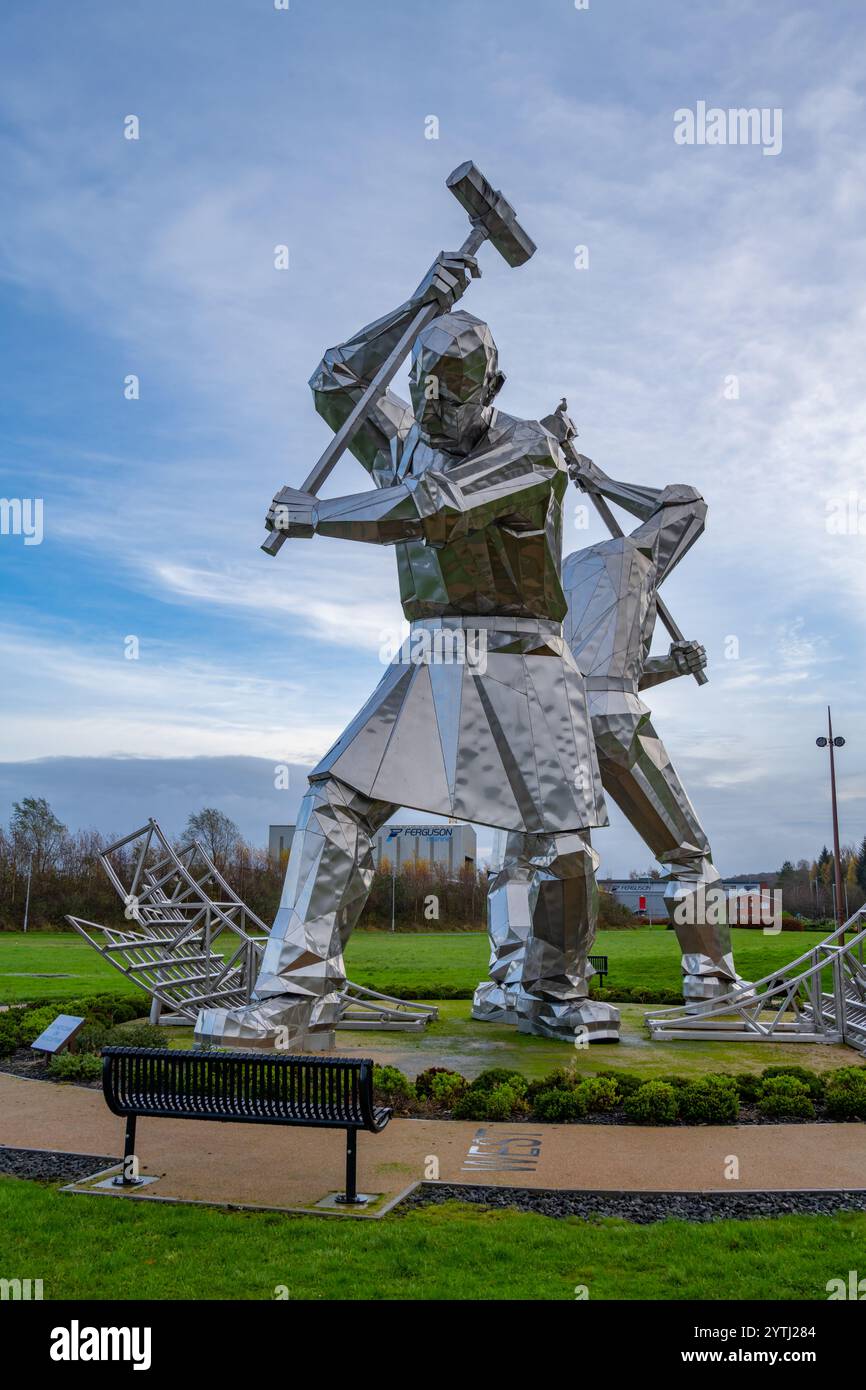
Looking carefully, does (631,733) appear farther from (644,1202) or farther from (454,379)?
(644,1202)

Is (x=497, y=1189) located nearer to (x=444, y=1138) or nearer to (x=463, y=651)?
(x=444, y=1138)

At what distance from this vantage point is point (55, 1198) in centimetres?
516

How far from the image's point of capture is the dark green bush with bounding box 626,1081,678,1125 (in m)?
7.27

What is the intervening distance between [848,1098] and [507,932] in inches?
209

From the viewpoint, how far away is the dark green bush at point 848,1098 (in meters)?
7.41

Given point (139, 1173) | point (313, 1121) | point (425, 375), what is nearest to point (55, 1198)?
point (139, 1173)

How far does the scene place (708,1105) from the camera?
24.1 feet

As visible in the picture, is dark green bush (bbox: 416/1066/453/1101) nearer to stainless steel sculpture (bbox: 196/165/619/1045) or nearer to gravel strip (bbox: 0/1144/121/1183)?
stainless steel sculpture (bbox: 196/165/619/1045)

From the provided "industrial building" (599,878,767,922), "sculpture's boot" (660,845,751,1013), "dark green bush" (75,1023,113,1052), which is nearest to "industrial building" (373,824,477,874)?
"industrial building" (599,878,767,922)

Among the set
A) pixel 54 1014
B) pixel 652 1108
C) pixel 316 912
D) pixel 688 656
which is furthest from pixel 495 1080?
pixel 688 656

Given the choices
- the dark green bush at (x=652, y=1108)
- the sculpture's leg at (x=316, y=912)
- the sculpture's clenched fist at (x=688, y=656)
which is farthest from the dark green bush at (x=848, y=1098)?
the sculpture's clenched fist at (x=688, y=656)

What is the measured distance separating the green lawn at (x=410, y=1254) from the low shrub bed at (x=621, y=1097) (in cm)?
228

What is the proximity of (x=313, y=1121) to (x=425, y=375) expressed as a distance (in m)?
5.54

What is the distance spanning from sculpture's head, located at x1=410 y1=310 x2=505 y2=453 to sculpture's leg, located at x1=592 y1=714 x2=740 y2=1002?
14.9ft
